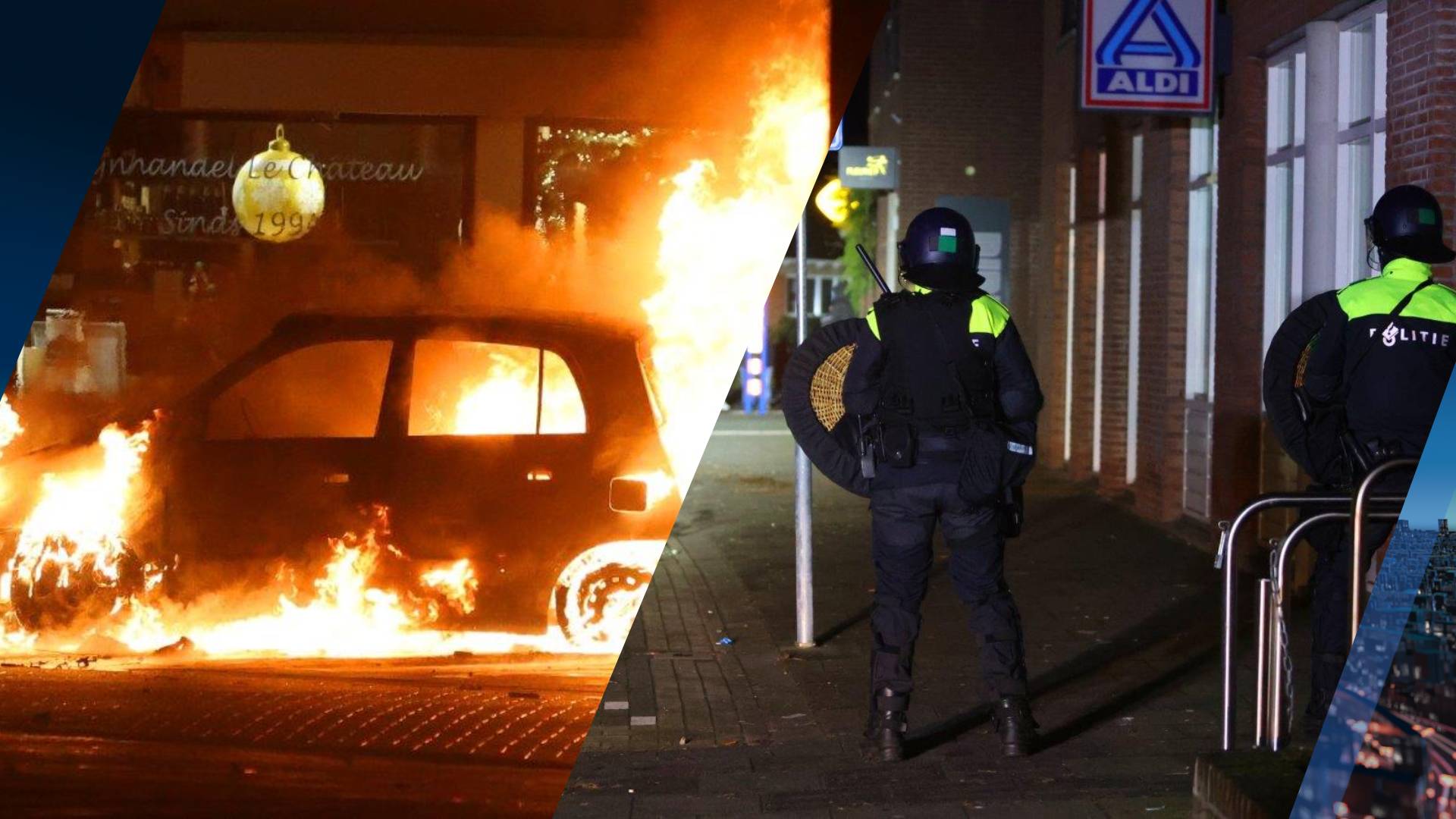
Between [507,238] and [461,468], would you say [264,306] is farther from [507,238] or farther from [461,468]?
[461,468]

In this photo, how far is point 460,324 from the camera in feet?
25.7

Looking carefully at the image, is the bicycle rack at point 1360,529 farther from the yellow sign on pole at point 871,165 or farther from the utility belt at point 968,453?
the yellow sign on pole at point 871,165

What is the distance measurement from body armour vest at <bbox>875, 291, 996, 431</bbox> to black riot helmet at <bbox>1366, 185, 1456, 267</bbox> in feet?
4.76

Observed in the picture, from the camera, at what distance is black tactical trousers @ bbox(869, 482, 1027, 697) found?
5.66 m

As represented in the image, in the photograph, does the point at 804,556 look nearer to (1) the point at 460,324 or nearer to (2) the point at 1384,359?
(1) the point at 460,324

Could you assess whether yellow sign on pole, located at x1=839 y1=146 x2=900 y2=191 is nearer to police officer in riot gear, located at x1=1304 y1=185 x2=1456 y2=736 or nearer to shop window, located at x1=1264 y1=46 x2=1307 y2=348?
shop window, located at x1=1264 y1=46 x2=1307 y2=348

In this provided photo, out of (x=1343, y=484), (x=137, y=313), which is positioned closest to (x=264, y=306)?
(x=137, y=313)

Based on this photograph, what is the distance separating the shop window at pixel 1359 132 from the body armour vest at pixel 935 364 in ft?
13.9

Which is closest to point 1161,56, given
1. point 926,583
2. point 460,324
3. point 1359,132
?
point 1359,132

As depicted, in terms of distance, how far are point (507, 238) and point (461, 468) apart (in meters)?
4.81

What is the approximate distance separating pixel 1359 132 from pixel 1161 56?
1.74m

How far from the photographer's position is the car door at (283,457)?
7.31m

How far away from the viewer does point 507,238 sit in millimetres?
11922

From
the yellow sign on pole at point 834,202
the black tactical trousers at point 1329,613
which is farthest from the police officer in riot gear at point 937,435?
the yellow sign on pole at point 834,202
